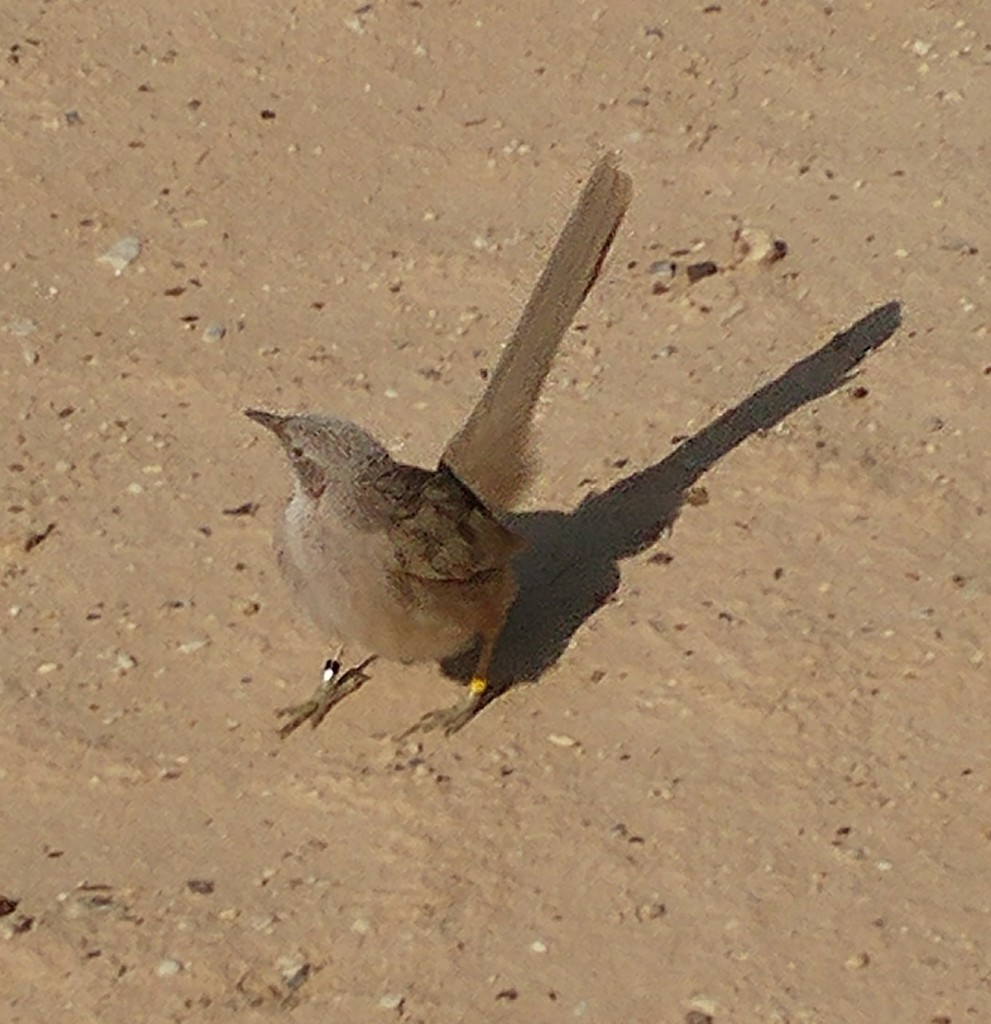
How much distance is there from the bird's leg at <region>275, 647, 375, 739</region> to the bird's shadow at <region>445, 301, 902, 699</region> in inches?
10.7

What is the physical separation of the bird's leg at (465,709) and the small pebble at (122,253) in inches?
89.9

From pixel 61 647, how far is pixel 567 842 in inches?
62.4

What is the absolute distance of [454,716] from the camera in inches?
234

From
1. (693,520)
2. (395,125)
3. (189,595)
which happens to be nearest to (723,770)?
(693,520)

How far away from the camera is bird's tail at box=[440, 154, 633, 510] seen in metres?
6.27

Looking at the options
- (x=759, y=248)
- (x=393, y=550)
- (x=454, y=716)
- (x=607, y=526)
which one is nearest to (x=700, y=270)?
(x=759, y=248)

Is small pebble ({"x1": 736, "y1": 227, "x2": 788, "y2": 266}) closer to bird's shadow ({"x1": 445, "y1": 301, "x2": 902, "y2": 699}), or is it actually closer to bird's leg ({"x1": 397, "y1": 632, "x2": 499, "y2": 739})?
bird's shadow ({"x1": 445, "y1": 301, "x2": 902, "y2": 699})

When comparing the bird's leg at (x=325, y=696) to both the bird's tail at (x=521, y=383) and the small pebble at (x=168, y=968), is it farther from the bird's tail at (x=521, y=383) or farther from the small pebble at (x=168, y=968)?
the small pebble at (x=168, y=968)

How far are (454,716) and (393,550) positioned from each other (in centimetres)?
45

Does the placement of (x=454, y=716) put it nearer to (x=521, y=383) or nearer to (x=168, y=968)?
(x=521, y=383)

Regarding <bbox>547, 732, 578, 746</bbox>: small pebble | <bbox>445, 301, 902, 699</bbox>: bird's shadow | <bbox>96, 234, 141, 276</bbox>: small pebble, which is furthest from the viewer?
<bbox>96, 234, 141, 276</bbox>: small pebble

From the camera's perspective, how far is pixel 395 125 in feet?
27.0

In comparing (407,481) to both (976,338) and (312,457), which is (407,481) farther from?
(976,338)

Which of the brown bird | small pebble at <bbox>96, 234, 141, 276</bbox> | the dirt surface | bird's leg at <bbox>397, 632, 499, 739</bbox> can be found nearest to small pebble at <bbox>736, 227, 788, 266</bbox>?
the dirt surface
